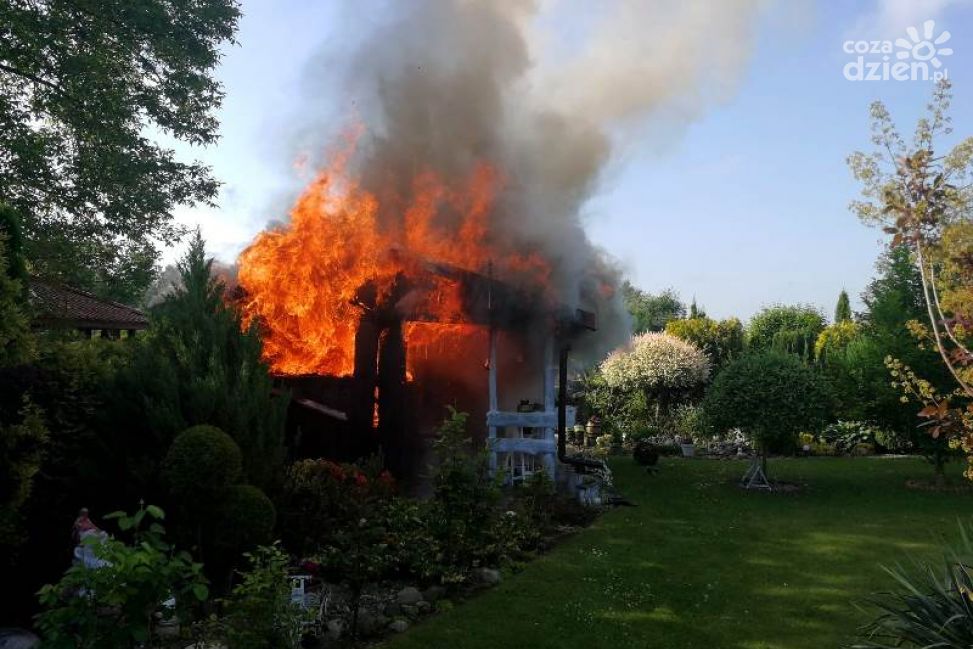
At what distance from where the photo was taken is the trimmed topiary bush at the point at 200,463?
7.97 metres

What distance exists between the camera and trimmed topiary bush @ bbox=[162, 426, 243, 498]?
314 inches

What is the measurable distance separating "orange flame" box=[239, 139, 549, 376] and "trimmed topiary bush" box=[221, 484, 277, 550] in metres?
6.03

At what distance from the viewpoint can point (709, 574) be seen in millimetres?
10141

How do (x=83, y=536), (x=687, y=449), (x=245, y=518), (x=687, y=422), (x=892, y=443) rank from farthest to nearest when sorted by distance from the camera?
(x=687, y=422) < (x=892, y=443) < (x=687, y=449) < (x=245, y=518) < (x=83, y=536)

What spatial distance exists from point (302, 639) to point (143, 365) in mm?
4212

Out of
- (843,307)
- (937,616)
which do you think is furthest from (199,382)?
(843,307)

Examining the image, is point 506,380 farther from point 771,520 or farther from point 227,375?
point 227,375

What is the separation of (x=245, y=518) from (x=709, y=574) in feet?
20.7

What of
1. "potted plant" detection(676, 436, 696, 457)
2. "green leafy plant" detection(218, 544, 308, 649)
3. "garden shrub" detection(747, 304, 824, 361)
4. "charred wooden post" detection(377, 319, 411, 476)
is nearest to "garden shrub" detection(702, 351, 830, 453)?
"potted plant" detection(676, 436, 696, 457)

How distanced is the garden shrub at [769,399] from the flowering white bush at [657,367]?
33.3ft

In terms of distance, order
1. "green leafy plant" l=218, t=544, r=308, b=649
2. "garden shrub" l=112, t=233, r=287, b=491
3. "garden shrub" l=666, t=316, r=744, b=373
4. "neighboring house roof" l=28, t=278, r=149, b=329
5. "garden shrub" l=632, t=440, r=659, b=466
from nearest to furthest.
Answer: "green leafy plant" l=218, t=544, r=308, b=649 → "garden shrub" l=112, t=233, r=287, b=491 → "neighboring house roof" l=28, t=278, r=149, b=329 → "garden shrub" l=632, t=440, r=659, b=466 → "garden shrub" l=666, t=316, r=744, b=373

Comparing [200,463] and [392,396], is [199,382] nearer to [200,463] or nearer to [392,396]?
[200,463]

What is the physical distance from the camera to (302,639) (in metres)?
7.18

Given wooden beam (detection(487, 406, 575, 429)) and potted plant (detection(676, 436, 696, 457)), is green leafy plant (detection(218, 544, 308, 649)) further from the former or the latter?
potted plant (detection(676, 436, 696, 457))
